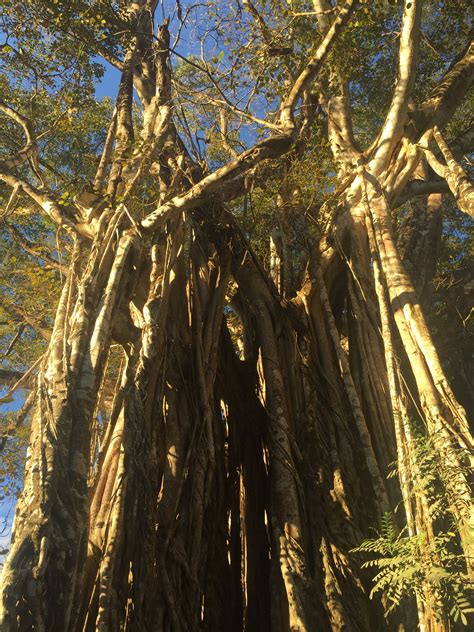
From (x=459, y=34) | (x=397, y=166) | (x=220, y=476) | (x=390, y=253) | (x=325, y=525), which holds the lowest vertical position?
(x=325, y=525)

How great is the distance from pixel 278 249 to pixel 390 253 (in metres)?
1.66

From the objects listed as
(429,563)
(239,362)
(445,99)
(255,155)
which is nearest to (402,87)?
(445,99)

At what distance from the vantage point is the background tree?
2.36m

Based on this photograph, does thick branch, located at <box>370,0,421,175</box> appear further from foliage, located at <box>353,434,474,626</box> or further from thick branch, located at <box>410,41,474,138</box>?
foliage, located at <box>353,434,474,626</box>

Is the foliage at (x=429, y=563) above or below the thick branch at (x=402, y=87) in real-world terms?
below

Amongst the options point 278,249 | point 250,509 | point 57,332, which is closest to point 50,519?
point 57,332

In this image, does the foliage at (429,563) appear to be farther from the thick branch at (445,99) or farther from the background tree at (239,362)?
the thick branch at (445,99)

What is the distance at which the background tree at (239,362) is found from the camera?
→ 2361mm

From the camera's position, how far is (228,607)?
2.95 metres

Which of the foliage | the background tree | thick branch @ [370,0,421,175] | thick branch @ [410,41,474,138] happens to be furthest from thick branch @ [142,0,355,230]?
the foliage

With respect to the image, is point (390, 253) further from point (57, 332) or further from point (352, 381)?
point (57, 332)

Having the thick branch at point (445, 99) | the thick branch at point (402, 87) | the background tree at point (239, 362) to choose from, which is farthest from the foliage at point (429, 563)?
the thick branch at point (445, 99)

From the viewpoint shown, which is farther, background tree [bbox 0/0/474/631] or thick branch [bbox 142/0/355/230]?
thick branch [bbox 142/0/355/230]

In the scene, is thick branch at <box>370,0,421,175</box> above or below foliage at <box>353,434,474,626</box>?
above
